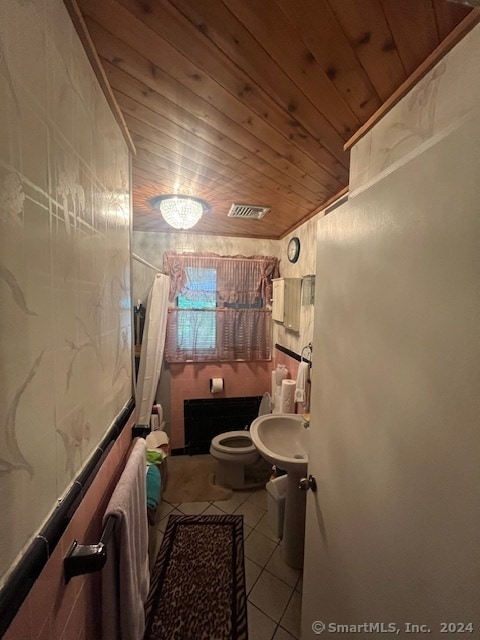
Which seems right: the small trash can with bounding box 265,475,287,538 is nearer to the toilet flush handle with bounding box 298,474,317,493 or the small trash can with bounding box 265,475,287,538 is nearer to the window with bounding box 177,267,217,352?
the toilet flush handle with bounding box 298,474,317,493

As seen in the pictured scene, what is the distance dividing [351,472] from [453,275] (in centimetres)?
60

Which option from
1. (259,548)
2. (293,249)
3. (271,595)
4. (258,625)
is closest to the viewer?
(258,625)

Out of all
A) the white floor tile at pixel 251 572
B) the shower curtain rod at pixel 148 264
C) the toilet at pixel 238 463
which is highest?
the shower curtain rod at pixel 148 264

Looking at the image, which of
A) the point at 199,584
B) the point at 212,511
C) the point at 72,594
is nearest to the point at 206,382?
the point at 212,511

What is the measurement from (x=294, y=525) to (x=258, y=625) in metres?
0.45

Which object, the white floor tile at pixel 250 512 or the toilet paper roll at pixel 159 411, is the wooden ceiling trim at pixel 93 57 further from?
the white floor tile at pixel 250 512

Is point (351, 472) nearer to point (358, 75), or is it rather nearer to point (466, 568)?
point (466, 568)

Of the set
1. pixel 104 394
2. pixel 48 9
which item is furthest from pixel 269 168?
pixel 104 394

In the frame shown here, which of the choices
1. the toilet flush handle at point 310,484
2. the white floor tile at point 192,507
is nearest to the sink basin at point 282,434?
the toilet flush handle at point 310,484

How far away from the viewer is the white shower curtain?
7.13 ft

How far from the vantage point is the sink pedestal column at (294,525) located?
4.84ft

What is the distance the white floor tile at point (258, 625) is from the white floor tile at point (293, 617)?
0.07 meters

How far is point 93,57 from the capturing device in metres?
0.67

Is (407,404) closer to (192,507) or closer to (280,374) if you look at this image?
(280,374)
